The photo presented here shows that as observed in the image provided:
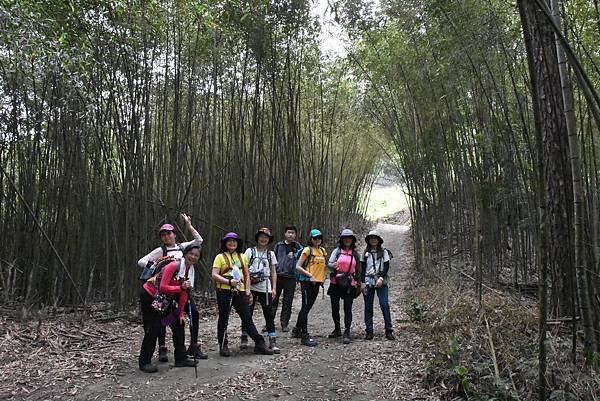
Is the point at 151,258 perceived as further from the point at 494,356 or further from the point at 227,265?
the point at 494,356

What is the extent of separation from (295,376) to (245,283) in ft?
2.76

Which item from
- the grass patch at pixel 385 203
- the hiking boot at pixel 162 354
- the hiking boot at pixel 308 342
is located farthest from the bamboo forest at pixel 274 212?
the grass patch at pixel 385 203

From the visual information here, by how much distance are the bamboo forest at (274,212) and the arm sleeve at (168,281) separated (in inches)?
0.7

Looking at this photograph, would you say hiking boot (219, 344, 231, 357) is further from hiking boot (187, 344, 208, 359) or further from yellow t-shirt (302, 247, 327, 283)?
yellow t-shirt (302, 247, 327, 283)

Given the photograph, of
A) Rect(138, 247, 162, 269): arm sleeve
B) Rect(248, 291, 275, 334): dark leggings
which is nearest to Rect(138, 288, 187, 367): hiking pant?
Rect(138, 247, 162, 269): arm sleeve

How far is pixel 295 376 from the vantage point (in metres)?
3.57

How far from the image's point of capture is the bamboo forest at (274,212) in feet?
10.5

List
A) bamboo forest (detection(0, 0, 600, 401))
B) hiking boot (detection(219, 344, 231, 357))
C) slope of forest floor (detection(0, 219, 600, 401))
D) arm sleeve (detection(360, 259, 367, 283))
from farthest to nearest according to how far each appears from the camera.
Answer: arm sleeve (detection(360, 259, 367, 283)) → hiking boot (detection(219, 344, 231, 357)) → bamboo forest (detection(0, 0, 600, 401)) → slope of forest floor (detection(0, 219, 600, 401))

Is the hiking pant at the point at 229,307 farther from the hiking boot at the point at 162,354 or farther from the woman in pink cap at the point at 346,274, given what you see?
the woman in pink cap at the point at 346,274

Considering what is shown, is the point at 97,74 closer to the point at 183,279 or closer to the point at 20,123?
the point at 20,123

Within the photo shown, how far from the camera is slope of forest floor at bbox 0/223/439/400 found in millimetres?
3225

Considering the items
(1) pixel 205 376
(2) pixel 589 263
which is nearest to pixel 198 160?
(1) pixel 205 376

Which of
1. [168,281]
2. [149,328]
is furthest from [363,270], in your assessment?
[149,328]

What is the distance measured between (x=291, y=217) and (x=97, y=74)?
3.55m
